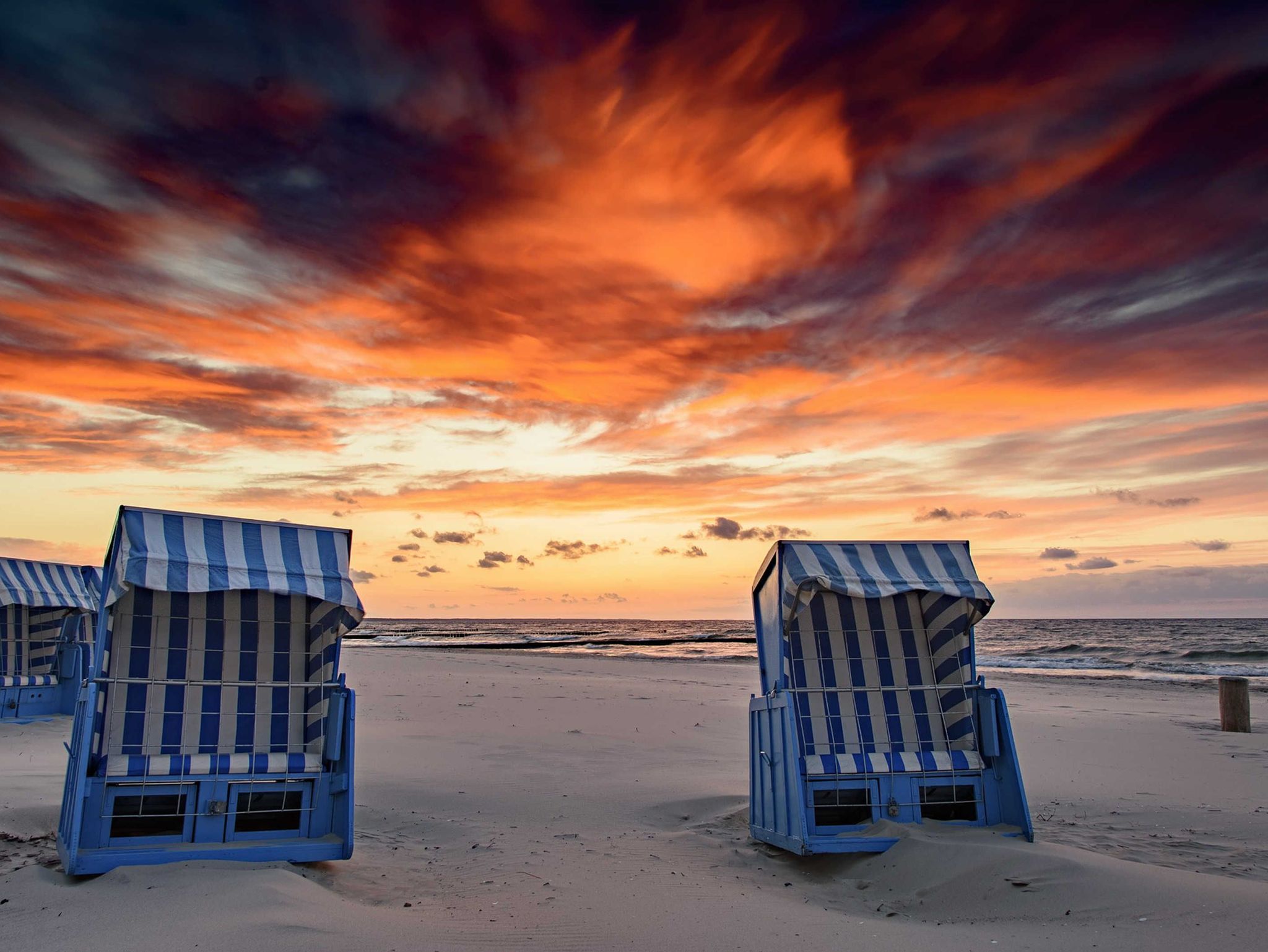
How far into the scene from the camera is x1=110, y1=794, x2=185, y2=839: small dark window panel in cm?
745

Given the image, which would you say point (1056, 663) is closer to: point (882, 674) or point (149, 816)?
point (882, 674)

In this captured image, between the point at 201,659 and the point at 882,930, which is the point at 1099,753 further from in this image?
the point at 201,659

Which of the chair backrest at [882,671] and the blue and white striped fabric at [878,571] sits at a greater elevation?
the blue and white striped fabric at [878,571]

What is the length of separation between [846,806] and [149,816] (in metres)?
6.06

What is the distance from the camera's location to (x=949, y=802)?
8.77 meters

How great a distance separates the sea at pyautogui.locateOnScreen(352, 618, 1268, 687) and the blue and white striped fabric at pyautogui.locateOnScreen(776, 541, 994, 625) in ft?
90.0

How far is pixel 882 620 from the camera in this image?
33.3 feet

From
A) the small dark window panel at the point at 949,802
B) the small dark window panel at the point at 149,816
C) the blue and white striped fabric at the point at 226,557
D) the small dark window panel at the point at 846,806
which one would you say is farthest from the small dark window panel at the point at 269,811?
the small dark window panel at the point at 949,802

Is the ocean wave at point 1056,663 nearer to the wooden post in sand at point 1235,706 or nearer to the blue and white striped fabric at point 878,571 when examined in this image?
the wooden post in sand at point 1235,706

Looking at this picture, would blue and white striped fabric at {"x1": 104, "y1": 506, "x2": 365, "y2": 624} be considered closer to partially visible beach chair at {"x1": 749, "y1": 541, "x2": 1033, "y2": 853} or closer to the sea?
partially visible beach chair at {"x1": 749, "y1": 541, "x2": 1033, "y2": 853}

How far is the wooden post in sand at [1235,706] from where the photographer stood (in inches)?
706

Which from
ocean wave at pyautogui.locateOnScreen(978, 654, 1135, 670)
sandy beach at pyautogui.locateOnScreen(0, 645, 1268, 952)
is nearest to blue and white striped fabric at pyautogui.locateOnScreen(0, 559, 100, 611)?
sandy beach at pyautogui.locateOnScreen(0, 645, 1268, 952)

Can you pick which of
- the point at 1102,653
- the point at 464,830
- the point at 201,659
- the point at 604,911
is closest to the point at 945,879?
the point at 604,911

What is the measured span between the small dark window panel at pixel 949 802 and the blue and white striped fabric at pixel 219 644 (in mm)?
5538
